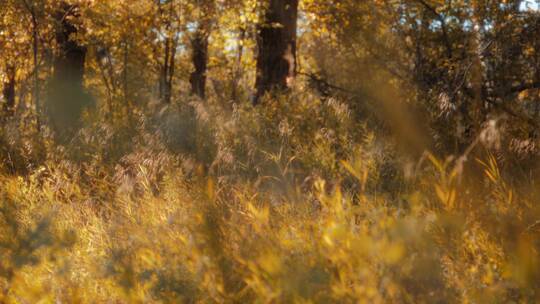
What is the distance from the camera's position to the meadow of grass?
2660 millimetres

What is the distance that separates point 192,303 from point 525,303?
154cm

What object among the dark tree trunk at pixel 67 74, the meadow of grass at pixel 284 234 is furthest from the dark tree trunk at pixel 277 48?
the meadow of grass at pixel 284 234

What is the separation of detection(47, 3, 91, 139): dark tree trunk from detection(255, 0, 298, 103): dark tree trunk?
325cm

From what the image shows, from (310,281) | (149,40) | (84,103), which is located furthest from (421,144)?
(84,103)

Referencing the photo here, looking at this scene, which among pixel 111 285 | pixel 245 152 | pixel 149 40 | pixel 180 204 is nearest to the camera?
pixel 111 285

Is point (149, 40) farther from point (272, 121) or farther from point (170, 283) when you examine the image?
point (170, 283)

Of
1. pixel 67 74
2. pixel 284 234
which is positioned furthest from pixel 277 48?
pixel 284 234

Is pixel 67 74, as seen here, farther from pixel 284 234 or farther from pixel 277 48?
pixel 284 234

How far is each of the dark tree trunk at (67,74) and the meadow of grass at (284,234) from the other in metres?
5.71

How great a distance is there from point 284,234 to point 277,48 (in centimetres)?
728

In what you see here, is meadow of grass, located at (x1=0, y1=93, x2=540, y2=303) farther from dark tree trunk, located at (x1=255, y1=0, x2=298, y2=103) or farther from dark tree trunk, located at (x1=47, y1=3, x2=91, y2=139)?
dark tree trunk, located at (x1=47, y1=3, x2=91, y2=139)

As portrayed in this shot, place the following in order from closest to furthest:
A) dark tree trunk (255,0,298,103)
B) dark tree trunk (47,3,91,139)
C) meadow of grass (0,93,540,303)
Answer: meadow of grass (0,93,540,303), dark tree trunk (255,0,298,103), dark tree trunk (47,3,91,139)

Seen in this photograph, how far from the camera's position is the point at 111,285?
10.8ft

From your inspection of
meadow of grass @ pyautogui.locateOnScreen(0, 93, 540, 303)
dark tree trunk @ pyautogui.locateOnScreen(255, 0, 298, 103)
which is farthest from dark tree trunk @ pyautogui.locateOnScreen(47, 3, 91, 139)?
meadow of grass @ pyautogui.locateOnScreen(0, 93, 540, 303)
